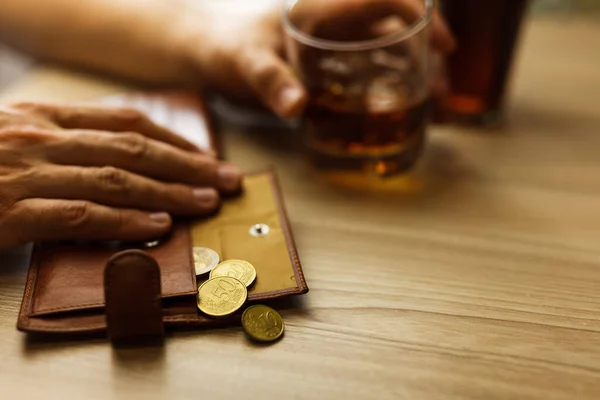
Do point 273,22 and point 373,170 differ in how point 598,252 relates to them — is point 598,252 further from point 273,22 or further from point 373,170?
point 273,22

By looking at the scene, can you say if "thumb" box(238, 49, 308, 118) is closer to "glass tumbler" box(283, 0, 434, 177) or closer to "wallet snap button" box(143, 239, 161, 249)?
"glass tumbler" box(283, 0, 434, 177)

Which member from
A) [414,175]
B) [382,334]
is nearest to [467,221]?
[414,175]

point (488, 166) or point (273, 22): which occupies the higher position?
point (273, 22)

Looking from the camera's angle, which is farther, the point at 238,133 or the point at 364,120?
the point at 238,133

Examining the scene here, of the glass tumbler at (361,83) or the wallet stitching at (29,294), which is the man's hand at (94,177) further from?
the glass tumbler at (361,83)

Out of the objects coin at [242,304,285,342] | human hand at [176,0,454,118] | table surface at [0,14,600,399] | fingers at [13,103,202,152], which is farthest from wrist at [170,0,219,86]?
coin at [242,304,285,342]

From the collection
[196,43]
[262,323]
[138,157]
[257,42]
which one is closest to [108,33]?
[196,43]

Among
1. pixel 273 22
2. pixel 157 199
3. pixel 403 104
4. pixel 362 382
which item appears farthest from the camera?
pixel 273 22

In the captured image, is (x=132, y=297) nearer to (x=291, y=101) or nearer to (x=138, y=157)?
(x=138, y=157)
